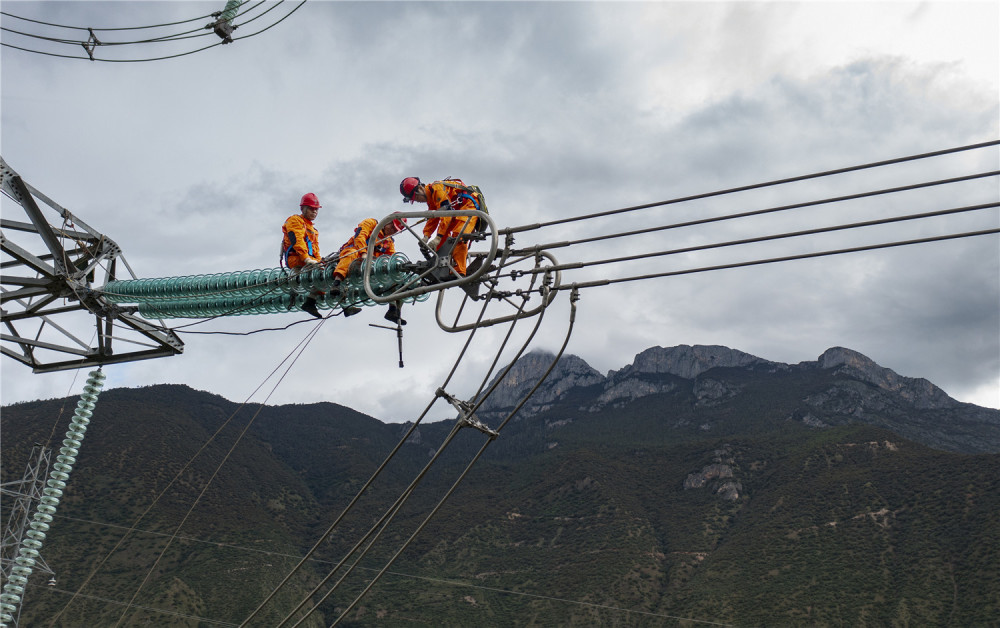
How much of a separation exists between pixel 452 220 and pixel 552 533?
424 feet

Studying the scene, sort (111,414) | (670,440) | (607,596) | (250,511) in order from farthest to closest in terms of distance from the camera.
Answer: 1. (670,440)
2. (111,414)
3. (250,511)
4. (607,596)

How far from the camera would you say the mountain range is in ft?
271

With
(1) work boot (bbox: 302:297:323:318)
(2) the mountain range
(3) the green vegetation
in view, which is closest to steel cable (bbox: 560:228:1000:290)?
(1) work boot (bbox: 302:297:323:318)

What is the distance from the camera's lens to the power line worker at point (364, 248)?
38.9 ft

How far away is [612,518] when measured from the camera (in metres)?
130

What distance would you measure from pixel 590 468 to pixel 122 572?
87.0 metres

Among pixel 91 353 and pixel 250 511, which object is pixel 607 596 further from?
pixel 91 353

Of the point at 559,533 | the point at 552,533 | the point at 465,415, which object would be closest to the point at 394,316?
the point at 465,415

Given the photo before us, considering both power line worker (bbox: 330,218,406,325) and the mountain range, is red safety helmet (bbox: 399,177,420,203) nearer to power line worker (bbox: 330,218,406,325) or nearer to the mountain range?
power line worker (bbox: 330,218,406,325)

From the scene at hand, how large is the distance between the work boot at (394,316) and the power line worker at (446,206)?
63.1 inches

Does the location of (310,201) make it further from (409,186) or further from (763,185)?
(763,185)

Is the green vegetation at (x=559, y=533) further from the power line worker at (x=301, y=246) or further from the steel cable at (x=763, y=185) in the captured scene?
the steel cable at (x=763, y=185)

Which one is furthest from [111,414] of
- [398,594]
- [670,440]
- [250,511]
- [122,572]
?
[670,440]

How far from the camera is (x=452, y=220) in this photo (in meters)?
10.3
